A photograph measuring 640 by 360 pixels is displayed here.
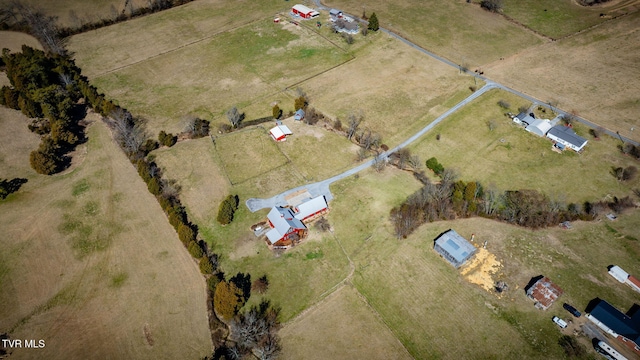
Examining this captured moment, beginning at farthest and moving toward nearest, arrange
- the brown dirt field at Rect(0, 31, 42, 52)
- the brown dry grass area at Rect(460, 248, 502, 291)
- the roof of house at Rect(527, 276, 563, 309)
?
the brown dirt field at Rect(0, 31, 42, 52)
the brown dry grass area at Rect(460, 248, 502, 291)
the roof of house at Rect(527, 276, 563, 309)

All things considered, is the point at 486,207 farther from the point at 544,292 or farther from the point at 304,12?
the point at 304,12

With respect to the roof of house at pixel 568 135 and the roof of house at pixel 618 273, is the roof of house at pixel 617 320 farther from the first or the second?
the roof of house at pixel 568 135

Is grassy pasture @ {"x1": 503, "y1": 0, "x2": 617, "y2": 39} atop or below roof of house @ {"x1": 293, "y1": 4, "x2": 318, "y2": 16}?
below

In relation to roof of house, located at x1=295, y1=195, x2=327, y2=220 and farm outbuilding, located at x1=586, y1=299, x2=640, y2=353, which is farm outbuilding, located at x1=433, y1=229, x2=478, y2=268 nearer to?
farm outbuilding, located at x1=586, y1=299, x2=640, y2=353

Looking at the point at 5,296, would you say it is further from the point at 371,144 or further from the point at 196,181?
the point at 371,144

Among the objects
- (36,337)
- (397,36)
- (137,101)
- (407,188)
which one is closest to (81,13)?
(137,101)

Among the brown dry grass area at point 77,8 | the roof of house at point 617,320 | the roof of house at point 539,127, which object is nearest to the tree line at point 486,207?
the roof of house at point 617,320

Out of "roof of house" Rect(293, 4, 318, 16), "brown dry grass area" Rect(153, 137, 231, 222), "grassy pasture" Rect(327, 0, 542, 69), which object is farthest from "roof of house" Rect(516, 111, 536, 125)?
"roof of house" Rect(293, 4, 318, 16)
